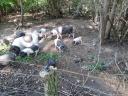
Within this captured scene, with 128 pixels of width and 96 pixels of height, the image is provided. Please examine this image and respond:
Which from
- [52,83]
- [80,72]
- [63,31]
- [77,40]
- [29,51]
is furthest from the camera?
[63,31]

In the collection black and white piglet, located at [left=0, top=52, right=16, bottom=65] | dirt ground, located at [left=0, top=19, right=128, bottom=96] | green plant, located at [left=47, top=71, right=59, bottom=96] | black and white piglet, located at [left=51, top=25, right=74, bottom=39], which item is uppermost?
green plant, located at [left=47, top=71, right=59, bottom=96]

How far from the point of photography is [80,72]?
5.11 meters

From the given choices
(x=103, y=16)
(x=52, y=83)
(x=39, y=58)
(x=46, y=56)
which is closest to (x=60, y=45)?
(x=46, y=56)

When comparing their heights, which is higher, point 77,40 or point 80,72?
point 77,40

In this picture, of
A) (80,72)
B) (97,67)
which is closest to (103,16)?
(97,67)

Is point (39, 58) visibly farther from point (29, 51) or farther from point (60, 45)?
point (60, 45)

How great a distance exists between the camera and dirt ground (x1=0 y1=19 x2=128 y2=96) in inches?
180

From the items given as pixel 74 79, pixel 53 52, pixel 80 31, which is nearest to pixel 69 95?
pixel 74 79

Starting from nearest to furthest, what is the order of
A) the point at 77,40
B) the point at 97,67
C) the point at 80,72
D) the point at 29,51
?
the point at 80,72 < the point at 97,67 < the point at 29,51 < the point at 77,40

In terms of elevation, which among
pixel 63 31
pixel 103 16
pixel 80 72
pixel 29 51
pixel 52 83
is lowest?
pixel 80 72

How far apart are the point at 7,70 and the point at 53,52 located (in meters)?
0.90

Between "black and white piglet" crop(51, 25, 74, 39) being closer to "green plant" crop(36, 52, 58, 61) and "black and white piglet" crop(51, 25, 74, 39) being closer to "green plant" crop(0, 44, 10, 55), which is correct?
"green plant" crop(36, 52, 58, 61)

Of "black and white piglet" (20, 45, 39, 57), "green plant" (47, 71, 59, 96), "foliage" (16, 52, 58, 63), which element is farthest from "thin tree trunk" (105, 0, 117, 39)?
"green plant" (47, 71, 59, 96)

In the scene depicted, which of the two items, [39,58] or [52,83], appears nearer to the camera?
[52,83]
